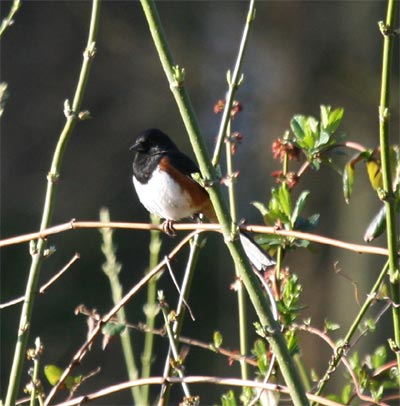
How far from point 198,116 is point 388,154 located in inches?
252

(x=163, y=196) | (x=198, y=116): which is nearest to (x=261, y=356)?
(x=163, y=196)

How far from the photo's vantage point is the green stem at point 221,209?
3.82 feet

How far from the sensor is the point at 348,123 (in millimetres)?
7941

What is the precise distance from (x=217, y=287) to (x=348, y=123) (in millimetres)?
1900

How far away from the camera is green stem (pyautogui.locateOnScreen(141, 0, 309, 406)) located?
3.82ft

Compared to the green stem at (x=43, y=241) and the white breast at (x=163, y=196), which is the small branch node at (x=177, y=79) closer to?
the green stem at (x=43, y=241)

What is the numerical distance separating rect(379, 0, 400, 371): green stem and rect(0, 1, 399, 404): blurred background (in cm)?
578

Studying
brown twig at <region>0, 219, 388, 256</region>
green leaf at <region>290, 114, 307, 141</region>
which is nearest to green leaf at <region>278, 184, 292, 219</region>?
green leaf at <region>290, 114, 307, 141</region>

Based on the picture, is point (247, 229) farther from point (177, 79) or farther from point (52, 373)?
point (52, 373)

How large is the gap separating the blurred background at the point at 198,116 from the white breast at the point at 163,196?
13.9 feet

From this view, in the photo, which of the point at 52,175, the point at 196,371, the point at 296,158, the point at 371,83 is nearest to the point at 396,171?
the point at 296,158

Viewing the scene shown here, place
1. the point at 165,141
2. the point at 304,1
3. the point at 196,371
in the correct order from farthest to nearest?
the point at 304,1
the point at 196,371
the point at 165,141

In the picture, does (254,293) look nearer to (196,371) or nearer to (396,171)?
(396,171)

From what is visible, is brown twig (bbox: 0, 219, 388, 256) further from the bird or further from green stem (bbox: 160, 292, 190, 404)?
the bird
